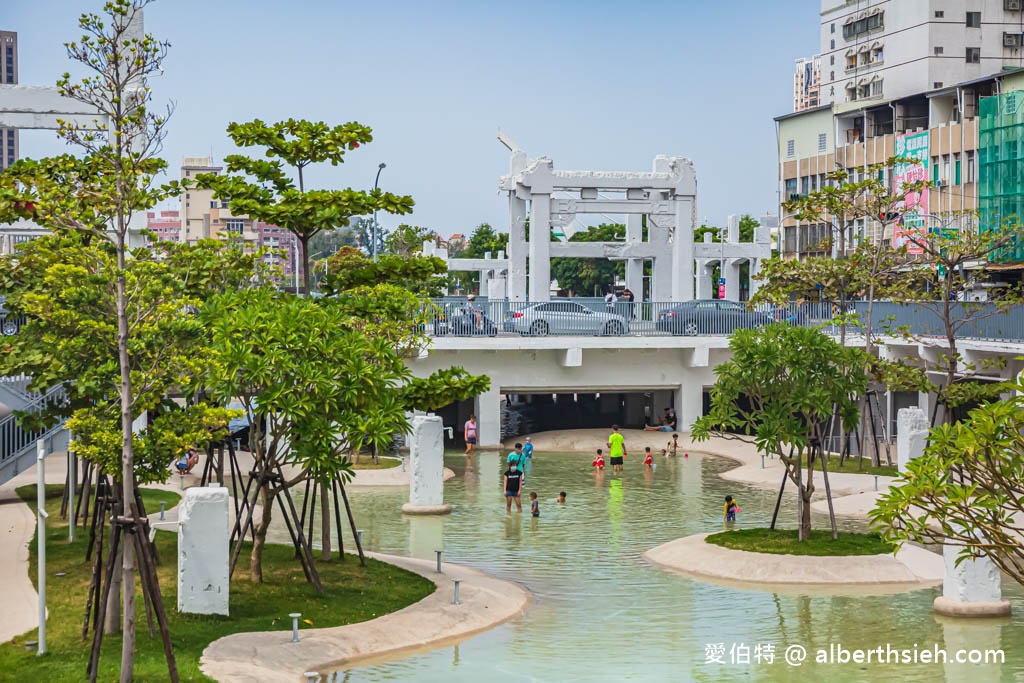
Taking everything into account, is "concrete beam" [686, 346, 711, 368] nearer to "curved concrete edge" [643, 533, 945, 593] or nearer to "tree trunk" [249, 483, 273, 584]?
"curved concrete edge" [643, 533, 945, 593]

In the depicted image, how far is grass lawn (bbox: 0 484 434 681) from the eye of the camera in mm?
18823

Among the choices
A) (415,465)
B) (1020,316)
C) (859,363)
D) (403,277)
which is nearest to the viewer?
(403,277)

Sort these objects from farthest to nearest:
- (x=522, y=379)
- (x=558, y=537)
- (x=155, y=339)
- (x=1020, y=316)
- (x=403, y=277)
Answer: (x=522, y=379) → (x=1020, y=316) → (x=558, y=537) → (x=403, y=277) → (x=155, y=339)

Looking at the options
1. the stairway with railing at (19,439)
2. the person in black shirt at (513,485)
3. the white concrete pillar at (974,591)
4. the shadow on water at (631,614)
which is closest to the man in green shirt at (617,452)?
the shadow on water at (631,614)

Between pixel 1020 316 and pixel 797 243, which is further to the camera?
pixel 797 243

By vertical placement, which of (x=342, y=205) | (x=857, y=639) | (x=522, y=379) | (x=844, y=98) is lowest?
(x=857, y=639)

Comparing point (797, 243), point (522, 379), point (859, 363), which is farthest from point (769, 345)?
point (797, 243)

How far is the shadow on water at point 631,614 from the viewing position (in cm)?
2080

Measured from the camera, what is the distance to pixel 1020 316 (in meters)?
40.7

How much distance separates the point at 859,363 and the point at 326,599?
42.8 feet

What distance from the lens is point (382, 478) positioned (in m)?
42.2

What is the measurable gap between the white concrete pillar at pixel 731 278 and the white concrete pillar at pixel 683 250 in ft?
76.3

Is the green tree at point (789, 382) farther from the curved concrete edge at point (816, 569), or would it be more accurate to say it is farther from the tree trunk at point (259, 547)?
the tree trunk at point (259, 547)

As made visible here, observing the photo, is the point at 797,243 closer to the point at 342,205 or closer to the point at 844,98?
the point at 844,98
